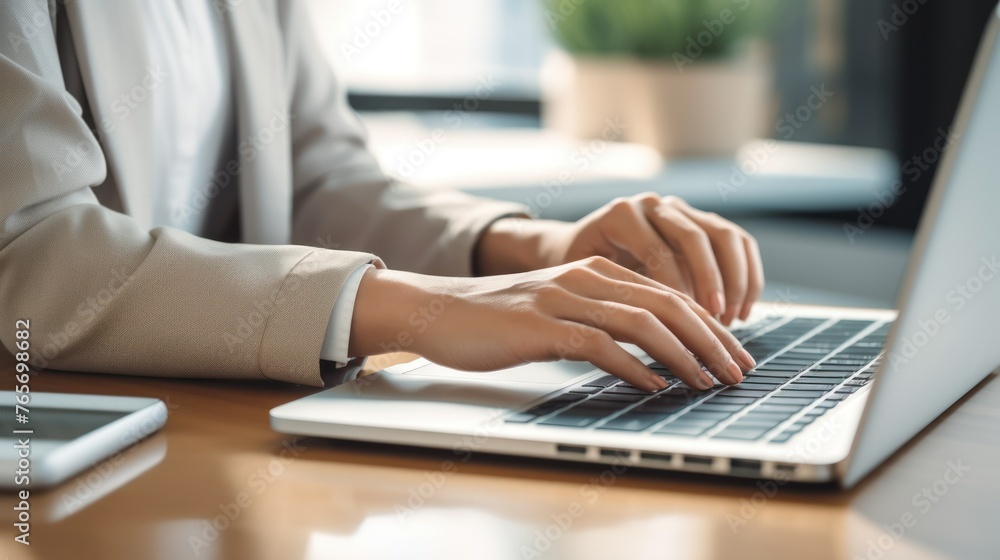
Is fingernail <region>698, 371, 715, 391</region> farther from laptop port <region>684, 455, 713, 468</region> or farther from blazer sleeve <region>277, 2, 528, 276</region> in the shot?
blazer sleeve <region>277, 2, 528, 276</region>

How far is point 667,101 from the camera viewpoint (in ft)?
7.89

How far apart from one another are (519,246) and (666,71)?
5.02ft


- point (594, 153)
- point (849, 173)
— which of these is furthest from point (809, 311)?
point (849, 173)

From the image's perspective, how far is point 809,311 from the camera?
92 centimetres

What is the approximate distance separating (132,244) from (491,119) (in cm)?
234

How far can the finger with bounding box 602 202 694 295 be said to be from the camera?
854 millimetres

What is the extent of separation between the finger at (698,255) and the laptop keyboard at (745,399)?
0.18 ft

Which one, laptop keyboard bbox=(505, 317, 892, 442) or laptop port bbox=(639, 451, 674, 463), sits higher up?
laptop port bbox=(639, 451, 674, 463)

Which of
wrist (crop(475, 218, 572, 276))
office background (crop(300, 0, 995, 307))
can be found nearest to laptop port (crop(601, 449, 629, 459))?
wrist (crop(475, 218, 572, 276))

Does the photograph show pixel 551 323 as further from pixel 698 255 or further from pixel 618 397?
pixel 698 255

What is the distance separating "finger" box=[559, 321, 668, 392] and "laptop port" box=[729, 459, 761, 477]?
128 mm

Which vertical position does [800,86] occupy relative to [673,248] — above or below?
below

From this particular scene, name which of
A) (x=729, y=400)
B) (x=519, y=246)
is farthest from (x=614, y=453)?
(x=519, y=246)

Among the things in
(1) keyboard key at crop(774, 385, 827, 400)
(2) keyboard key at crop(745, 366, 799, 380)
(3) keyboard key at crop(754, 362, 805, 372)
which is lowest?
(3) keyboard key at crop(754, 362, 805, 372)
